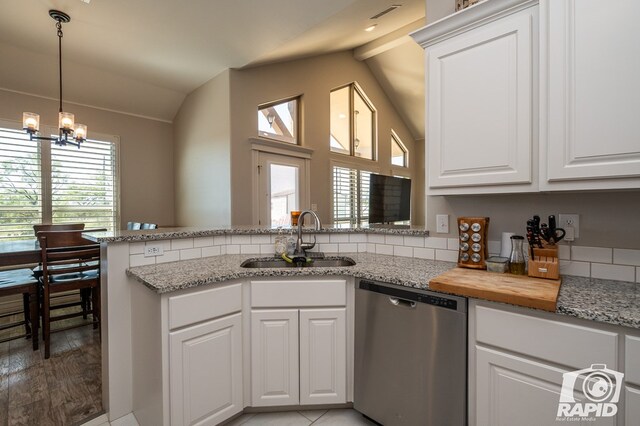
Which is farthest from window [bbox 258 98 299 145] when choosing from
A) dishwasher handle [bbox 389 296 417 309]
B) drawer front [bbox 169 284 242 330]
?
dishwasher handle [bbox 389 296 417 309]

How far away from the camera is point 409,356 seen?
1.42 metres

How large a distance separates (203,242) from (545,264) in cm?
191

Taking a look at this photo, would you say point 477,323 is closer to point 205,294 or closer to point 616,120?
point 616,120

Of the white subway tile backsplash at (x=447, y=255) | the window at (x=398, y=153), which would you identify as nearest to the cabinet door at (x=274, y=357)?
the white subway tile backsplash at (x=447, y=255)

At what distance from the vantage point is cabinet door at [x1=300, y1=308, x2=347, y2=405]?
5.41ft

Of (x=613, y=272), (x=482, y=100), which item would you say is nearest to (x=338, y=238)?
(x=482, y=100)

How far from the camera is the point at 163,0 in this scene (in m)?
2.55

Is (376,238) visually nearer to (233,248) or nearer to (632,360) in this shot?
(233,248)

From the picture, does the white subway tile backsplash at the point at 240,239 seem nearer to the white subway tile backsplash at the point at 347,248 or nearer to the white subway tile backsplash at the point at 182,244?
the white subway tile backsplash at the point at 182,244

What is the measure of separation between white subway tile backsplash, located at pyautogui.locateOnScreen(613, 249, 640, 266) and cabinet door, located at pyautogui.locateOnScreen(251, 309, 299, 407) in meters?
1.54

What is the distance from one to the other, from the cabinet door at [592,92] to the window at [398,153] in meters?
5.41

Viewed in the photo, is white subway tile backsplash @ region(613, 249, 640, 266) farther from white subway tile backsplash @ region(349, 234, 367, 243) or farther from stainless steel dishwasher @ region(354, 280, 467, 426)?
white subway tile backsplash @ region(349, 234, 367, 243)

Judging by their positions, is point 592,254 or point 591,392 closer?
point 591,392

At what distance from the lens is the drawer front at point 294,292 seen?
1.63 metres
